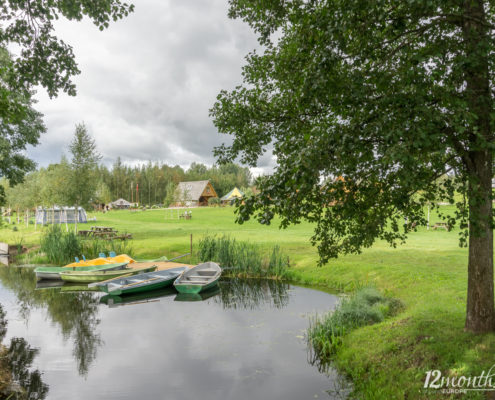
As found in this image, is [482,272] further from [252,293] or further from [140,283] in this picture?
[140,283]

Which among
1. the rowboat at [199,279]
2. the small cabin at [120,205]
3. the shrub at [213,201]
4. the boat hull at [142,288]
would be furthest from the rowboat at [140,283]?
the small cabin at [120,205]

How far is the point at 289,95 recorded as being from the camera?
727cm

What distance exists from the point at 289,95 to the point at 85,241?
71.6 ft

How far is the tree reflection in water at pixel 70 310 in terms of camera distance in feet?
33.9

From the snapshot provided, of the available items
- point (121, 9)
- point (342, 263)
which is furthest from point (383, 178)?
point (342, 263)

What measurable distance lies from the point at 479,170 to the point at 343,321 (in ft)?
19.0

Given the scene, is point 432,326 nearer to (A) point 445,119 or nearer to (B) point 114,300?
(A) point 445,119

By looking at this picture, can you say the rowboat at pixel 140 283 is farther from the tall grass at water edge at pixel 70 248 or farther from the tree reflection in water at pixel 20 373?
the tall grass at water edge at pixel 70 248

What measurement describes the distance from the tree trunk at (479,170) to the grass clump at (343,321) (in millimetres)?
3341

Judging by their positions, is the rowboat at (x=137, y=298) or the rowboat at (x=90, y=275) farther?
the rowboat at (x=90, y=275)

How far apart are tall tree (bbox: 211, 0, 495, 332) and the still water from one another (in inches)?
142

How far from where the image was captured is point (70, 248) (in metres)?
23.1

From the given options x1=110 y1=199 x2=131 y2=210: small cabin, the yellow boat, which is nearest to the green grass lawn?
the yellow boat

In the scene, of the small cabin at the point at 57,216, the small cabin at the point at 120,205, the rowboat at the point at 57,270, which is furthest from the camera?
the small cabin at the point at 120,205
